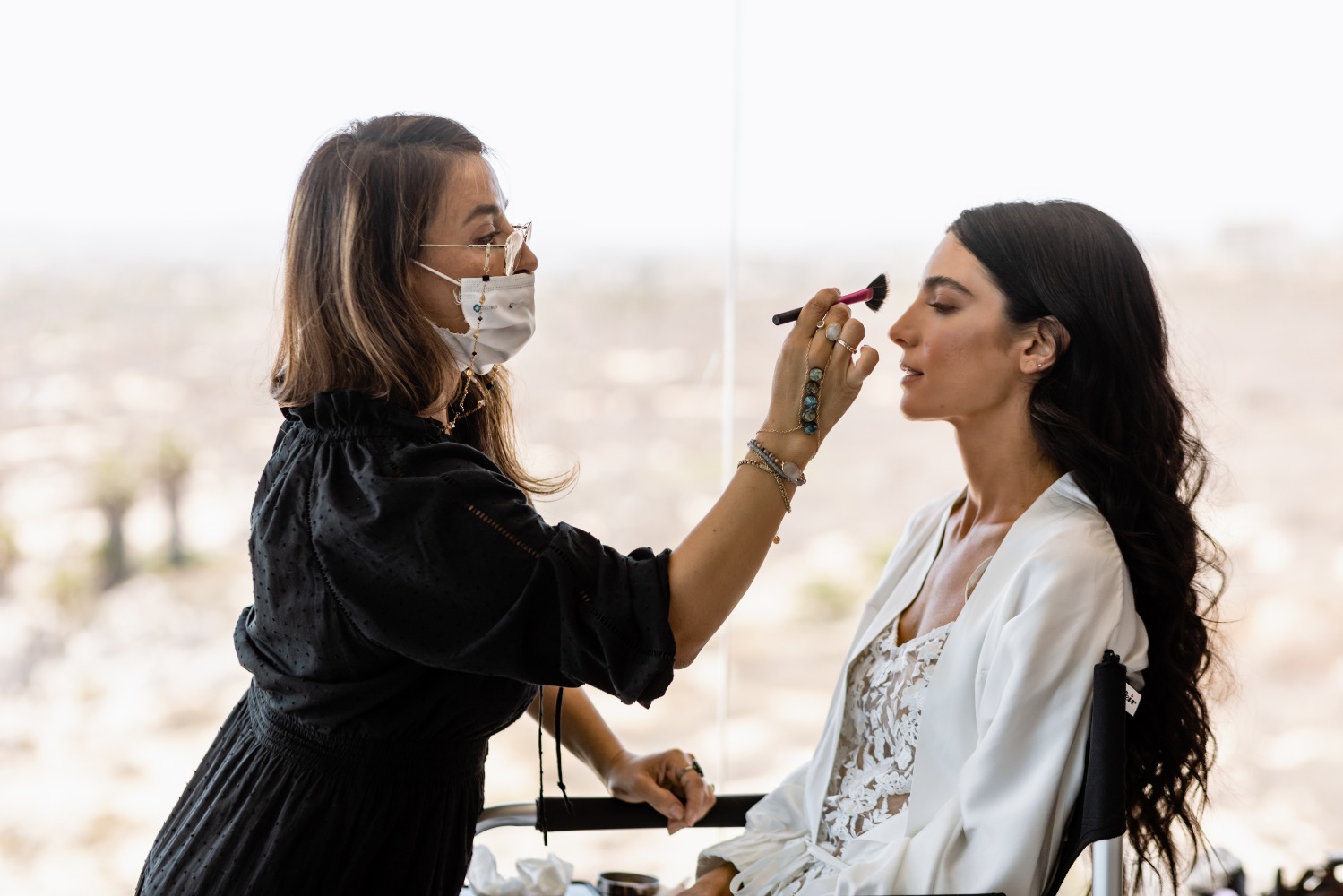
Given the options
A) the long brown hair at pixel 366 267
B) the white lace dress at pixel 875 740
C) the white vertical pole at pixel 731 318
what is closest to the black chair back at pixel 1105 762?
the white lace dress at pixel 875 740

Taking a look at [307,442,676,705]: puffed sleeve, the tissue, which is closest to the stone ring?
the tissue

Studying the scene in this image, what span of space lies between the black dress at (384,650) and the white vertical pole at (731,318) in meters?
1.48

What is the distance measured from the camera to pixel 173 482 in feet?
10.7

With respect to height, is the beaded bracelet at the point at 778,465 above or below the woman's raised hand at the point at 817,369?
below

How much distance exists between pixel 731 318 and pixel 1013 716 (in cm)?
169

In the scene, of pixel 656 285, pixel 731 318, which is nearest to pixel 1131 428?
pixel 731 318

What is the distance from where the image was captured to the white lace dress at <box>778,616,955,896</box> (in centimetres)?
154

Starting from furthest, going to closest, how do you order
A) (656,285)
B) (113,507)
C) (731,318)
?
(656,285), (113,507), (731,318)

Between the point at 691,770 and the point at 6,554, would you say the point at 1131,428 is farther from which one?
the point at 6,554

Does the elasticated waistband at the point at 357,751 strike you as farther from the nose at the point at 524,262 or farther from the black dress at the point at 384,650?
the nose at the point at 524,262

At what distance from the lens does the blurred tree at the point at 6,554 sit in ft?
10.1

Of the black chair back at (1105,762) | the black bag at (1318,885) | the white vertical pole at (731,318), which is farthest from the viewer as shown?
the white vertical pole at (731,318)

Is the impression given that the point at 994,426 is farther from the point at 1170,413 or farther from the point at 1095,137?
the point at 1095,137

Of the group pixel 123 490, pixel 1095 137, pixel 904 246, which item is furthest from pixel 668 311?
pixel 123 490
